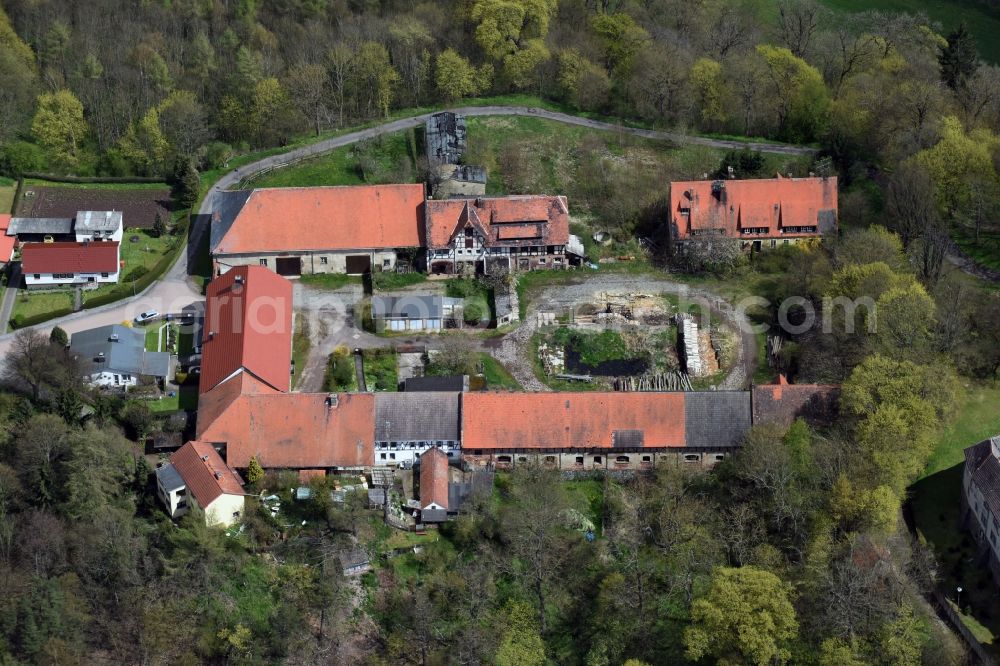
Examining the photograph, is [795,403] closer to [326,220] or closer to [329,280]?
[329,280]

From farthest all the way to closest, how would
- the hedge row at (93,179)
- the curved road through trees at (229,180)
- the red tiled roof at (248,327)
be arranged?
the hedge row at (93,179), the curved road through trees at (229,180), the red tiled roof at (248,327)

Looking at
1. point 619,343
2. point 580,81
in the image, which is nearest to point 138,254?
point 619,343

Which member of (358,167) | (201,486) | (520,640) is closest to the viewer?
(520,640)

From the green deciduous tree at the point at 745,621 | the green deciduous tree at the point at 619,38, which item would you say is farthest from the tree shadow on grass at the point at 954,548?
the green deciduous tree at the point at 619,38

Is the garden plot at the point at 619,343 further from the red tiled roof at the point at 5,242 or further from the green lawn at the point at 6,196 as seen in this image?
the green lawn at the point at 6,196

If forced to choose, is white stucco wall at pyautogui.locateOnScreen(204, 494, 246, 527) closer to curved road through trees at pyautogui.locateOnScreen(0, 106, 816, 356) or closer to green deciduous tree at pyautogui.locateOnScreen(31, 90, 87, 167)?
curved road through trees at pyautogui.locateOnScreen(0, 106, 816, 356)
